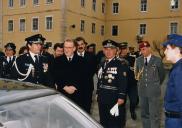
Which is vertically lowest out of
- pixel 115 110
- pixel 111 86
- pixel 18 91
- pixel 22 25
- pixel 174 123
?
pixel 115 110

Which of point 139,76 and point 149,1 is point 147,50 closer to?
point 139,76

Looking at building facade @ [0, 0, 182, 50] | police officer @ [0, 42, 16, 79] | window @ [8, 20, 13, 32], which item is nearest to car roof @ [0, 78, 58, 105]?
police officer @ [0, 42, 16, 79]

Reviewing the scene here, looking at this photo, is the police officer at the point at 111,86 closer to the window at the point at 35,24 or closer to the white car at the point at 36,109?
the white car at the point at 36,109

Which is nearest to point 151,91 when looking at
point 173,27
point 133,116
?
point 133,116

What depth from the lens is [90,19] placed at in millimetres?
50094

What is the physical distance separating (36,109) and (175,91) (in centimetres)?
201

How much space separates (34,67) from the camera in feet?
19.9

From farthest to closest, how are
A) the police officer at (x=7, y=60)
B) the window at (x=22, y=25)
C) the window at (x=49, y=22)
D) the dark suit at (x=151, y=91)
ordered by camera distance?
1. the window at (x=22, y=25)
2. the window at (x=49, y=22)
3. the police officer at (x=7, y=60)
4. the dark suit at (x=151, y=91)

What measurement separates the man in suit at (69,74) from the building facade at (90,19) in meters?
37.3

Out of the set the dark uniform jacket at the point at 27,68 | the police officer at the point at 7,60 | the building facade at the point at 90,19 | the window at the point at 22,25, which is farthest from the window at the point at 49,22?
the dark uniform jacket at the point at 27,68

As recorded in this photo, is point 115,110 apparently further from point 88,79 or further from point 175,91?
point 175,91

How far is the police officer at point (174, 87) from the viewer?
14.3 feet

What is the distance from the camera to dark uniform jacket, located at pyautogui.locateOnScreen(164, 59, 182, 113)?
4.34 metres

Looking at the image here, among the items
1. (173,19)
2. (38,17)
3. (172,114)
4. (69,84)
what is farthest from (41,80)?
(173,19)
